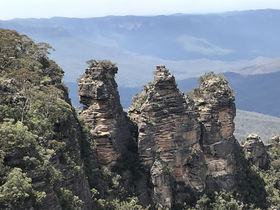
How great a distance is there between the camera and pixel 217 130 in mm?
48562

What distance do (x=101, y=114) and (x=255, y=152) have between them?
79.5 ft

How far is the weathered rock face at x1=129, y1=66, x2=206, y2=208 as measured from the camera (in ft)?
141

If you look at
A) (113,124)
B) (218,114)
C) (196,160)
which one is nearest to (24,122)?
(113,124)

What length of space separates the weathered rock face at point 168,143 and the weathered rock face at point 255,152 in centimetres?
1358

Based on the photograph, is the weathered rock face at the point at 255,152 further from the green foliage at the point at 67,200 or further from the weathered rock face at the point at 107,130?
the green foliage at the point at 67,200

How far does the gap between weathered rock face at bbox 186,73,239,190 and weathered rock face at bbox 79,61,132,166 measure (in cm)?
Answer: 1009

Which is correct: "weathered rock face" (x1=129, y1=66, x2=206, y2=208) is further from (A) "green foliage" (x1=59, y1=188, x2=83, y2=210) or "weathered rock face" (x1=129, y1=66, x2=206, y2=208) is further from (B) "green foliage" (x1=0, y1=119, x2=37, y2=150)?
(B) "green foliage" (x1=0, y1=119, x2=37, y2=150)

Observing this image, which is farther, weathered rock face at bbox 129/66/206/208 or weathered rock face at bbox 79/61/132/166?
weathered rock face at bbox 129/66/206/208

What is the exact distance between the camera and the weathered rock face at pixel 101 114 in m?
42.4

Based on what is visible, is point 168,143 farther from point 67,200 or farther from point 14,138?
point 14,138

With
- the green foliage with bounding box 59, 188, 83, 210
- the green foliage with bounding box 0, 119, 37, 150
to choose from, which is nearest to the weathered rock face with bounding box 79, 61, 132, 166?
the green foliage with bounding box 59, 188, 83, 210

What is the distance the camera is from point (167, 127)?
44.4m

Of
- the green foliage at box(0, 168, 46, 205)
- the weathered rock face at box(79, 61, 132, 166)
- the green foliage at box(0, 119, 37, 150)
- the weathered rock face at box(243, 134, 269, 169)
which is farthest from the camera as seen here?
the weathered rock face at box(243, 134, 269, 169)

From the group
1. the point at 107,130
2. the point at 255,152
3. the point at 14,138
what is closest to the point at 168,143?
the point at 107,130
